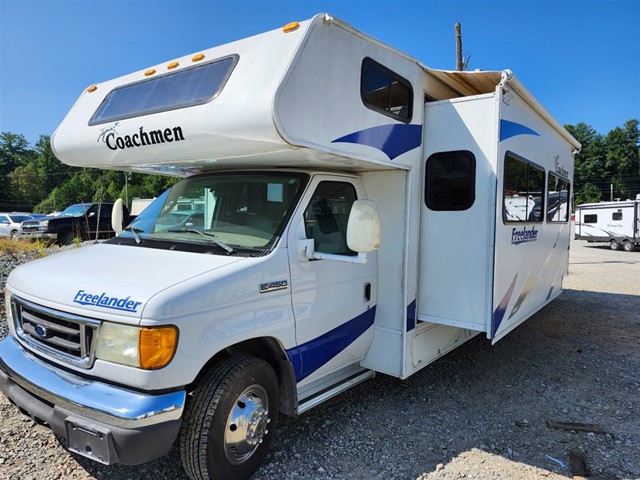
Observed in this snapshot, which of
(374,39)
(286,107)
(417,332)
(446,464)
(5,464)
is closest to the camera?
(286,107)

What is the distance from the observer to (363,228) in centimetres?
296

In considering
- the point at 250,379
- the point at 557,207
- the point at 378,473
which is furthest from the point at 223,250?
the point at 557,207

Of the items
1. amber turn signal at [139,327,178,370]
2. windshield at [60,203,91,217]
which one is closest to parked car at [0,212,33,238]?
windshield at [60,203,91,217]

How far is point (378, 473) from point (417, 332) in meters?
1.39

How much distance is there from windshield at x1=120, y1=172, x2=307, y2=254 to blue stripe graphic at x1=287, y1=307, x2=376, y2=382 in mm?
824

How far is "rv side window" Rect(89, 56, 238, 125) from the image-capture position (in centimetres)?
319

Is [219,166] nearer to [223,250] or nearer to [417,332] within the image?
[223,250]

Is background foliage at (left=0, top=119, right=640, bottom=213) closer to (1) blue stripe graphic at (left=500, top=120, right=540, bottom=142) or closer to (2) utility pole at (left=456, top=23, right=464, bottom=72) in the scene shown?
(2) utility pole at (left=456, top=23, right=464, bottom=72)

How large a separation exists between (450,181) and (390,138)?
767 millimetres

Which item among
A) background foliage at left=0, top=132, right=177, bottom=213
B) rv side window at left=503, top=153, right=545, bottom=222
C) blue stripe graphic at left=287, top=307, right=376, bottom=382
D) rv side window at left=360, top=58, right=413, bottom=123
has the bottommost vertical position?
blue stripe graphic at left=287, top=307, right=376, bottom=382

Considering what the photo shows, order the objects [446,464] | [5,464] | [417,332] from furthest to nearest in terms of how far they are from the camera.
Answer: [417,332]
[446,464]
[5,464]

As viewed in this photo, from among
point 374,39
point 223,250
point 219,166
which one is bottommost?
point 223,250

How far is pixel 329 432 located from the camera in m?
3.65

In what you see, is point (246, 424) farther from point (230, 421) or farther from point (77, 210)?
point (77, 210)
